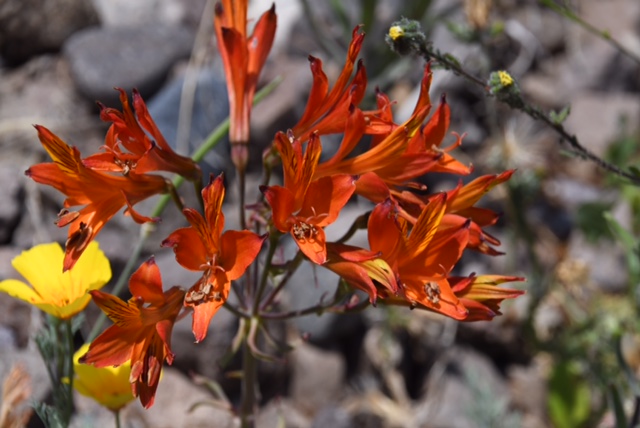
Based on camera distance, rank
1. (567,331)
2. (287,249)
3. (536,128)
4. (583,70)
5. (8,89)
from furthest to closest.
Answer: (583,70), (536,128), (8,89), (567,331), (287,249)

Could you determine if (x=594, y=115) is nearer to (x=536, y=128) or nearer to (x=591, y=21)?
(x=536, y=128)

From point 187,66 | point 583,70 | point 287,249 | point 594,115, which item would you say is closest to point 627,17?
point 583,70

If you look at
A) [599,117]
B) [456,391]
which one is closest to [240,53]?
[456,391]

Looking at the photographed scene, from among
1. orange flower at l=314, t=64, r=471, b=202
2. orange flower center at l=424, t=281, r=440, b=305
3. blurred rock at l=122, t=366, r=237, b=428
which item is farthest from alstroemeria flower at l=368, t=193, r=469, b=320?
blurred rock at l=122, t=366, r=237, b=428

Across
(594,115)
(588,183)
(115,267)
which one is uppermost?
(594,115)

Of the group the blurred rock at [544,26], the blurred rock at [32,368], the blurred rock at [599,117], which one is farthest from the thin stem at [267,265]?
the blurred rock at [544,26]

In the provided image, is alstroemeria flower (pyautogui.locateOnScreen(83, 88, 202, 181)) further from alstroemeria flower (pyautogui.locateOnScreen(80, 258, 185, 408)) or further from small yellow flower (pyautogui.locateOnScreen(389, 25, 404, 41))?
small yellow flower (pyautogui.locateOnScreen(389, 25, 404, 41))
